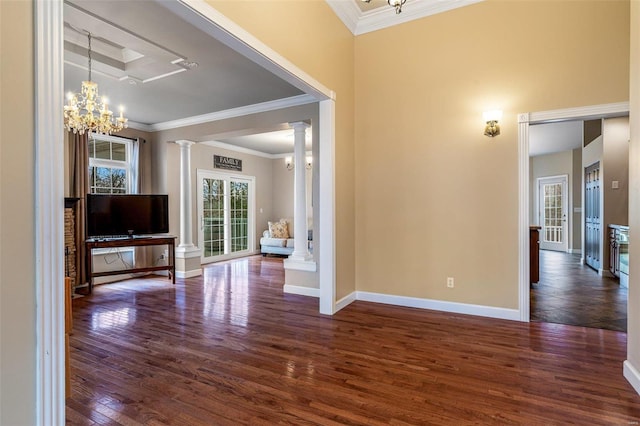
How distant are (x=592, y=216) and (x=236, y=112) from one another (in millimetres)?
7297

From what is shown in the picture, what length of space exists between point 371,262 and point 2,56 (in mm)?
3830

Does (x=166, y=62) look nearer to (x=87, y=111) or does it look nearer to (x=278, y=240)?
(x=87, y=111)

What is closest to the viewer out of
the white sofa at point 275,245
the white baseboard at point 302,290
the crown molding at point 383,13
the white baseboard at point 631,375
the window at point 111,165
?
the white baseboard at point 631,375

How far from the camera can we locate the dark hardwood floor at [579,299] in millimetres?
3607

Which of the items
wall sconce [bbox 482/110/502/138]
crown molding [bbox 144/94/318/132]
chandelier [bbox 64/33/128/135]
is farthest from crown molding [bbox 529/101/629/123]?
chandelier [bbox 64/33/128/135]

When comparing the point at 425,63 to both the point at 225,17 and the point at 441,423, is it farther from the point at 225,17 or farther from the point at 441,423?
the point at 441,423

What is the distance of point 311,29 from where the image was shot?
3332 mm

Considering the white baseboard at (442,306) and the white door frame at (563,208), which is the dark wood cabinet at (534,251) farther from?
the white door frame at (563,208)

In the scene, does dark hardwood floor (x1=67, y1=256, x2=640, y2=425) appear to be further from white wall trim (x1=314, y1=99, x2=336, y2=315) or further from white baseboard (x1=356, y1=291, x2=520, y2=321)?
white wall trim (x1=314, y1=99, x2=336, y2=315)

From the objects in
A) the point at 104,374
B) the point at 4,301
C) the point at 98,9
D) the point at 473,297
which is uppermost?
the point at 98,9

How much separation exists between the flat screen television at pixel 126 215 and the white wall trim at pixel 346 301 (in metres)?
3.67

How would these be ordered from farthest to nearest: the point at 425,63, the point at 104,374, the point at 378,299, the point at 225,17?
1. the point at 378,299
2. the point at 425,63
3. the point at 104,374
4. the point at 225,17

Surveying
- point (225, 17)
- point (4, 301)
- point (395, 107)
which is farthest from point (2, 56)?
point (395, 107)

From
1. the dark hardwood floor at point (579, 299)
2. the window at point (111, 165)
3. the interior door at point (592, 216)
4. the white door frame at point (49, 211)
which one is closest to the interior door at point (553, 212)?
the interior door at point (592, 216)
